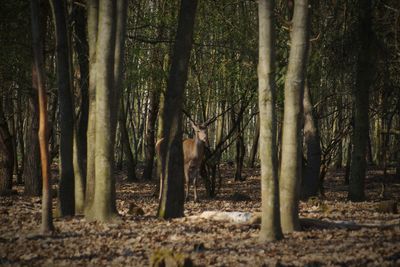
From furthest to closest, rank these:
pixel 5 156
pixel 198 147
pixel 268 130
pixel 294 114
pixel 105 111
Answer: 1. pixel 5 156
2. pixel 198 147
3. pixel 105 111
4. pixel 294 114
5. pixel 268 130

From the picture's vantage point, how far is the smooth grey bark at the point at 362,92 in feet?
51.7

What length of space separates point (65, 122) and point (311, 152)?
7.34 m

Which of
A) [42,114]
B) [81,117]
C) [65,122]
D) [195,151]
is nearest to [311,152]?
[195,151]

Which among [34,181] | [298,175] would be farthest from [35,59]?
[34,181]

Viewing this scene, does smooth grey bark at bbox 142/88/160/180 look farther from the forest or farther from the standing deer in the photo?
the standing deer

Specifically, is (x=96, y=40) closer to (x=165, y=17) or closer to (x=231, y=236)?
(x=231, y=236)

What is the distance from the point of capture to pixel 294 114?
9.71m

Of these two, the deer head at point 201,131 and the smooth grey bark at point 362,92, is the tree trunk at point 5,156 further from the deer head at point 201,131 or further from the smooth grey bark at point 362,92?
the smooth grey bark at point 362,92

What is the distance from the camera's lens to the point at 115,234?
10180mm

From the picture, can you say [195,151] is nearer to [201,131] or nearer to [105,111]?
[201,131]

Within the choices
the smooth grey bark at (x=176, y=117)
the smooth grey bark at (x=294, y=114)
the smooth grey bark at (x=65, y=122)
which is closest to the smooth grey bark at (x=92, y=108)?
the smooth grey bark at (x=65, y=122)

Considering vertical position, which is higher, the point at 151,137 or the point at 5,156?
the point at 151,137

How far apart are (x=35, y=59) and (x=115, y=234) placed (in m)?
3.11

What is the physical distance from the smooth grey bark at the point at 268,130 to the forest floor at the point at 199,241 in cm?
34
